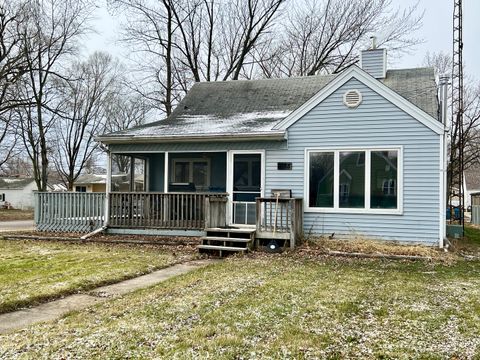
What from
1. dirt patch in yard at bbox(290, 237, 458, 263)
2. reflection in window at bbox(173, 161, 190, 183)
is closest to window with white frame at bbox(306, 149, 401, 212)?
dirt patch in yard at bbox(290, 237, 458, 263)

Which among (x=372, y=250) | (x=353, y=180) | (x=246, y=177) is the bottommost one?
(x=372, y=250)

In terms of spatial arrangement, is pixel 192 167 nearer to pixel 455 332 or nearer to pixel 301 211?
pixel 301 211

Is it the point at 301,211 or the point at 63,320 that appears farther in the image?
the point at 301,211

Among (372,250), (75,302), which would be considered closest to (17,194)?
(372,250)

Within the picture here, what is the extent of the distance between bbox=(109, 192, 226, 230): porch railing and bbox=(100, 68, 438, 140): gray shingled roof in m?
1.75

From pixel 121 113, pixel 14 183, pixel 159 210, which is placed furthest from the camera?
pixel 14 183

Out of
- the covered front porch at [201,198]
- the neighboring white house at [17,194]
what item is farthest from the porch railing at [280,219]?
the neighboring white house at [17,194]

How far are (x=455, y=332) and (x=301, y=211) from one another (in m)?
6.71

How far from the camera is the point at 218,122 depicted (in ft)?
42.7

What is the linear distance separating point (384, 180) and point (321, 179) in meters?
1.55

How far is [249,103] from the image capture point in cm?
1466

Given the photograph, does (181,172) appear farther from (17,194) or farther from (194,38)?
(17,194)

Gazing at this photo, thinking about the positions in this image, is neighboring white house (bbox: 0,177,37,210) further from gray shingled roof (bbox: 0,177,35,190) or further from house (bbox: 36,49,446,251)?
house (bbox: 36,49,446,251)

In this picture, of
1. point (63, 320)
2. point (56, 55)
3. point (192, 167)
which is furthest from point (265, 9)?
point (63, 320)
